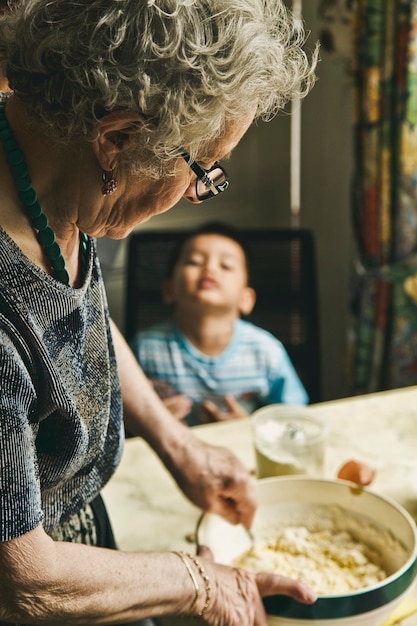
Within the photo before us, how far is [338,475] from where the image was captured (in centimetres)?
132

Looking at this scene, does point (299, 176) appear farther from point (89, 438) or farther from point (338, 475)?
point (89, 438)

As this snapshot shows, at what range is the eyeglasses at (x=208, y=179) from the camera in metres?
0.84

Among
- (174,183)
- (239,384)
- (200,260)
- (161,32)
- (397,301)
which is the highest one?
(161,32)

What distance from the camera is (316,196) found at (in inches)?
132

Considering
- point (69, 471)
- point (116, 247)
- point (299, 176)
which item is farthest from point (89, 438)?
point (299, 176)

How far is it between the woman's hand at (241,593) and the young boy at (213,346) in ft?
4.30

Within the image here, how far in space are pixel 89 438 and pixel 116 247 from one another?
3.09 ft

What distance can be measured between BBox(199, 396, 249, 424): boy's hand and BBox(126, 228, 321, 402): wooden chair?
43 centimetres

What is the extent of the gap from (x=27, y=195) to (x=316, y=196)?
2656 millimetres

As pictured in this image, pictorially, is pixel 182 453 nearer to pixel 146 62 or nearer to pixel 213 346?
pixel 146 62

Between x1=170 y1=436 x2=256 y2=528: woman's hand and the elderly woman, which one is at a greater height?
the elderly woman

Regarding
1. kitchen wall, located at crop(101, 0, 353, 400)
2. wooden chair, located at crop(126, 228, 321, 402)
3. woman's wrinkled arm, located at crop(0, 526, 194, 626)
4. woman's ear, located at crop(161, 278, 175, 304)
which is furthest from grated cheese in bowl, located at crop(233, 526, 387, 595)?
kitchen wall, located at crop(101, 0, 353, 400)

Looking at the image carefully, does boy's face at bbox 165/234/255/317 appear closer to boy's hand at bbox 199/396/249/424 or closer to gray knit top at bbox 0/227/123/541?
boy's hand at bbox 199/396/249/424

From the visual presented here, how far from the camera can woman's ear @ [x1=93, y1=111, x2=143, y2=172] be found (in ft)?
2.49
